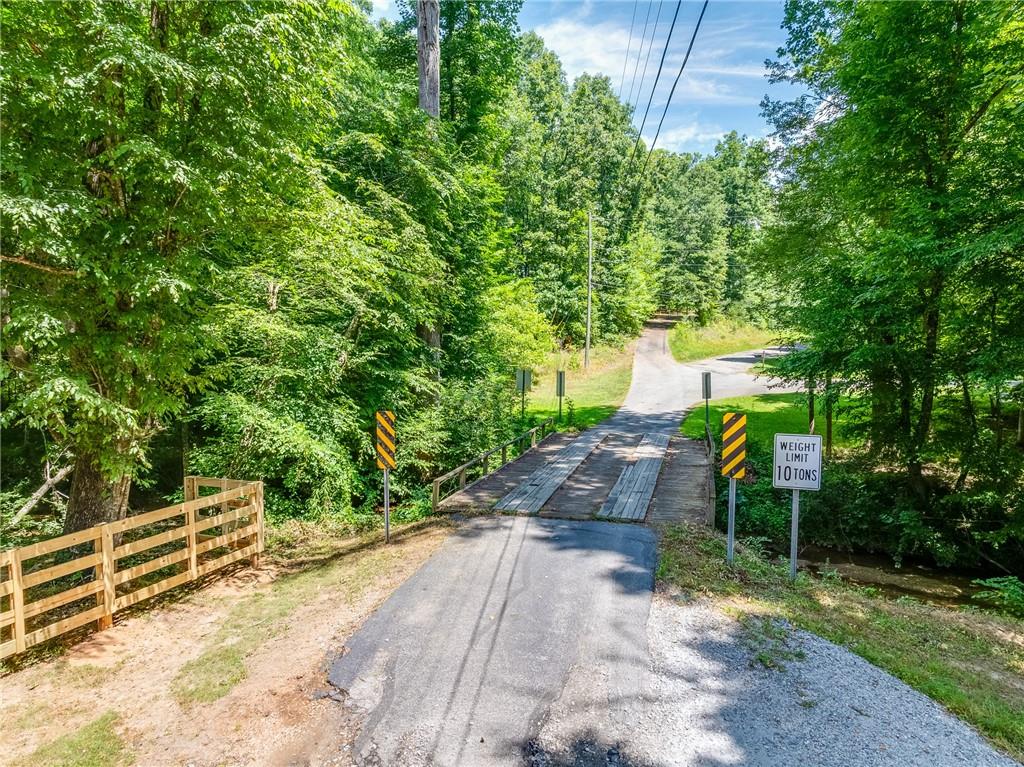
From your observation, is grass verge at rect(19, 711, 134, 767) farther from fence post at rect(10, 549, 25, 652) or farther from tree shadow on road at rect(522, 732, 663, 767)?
tree shadow on road at rect(522, 732, 663, 767)

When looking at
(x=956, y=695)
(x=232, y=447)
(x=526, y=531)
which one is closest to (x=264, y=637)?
(x=526, y=531)

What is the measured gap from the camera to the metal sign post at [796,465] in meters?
6.79

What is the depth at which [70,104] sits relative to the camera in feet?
17.1

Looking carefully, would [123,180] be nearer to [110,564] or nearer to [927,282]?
[110,564]

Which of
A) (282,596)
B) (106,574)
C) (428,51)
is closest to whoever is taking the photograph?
(106,574)

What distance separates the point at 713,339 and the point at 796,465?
38375mm

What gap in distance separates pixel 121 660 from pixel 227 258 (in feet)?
22.7

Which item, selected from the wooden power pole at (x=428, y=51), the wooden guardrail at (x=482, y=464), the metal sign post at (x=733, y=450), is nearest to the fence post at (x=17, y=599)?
the wooden guardrail at (x=482, y=464)

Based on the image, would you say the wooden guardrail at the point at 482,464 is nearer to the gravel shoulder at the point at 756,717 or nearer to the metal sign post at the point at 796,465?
the gravel shoulder at the point at 756,717

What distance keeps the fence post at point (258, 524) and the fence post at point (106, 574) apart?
202cm

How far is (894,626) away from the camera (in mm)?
5816

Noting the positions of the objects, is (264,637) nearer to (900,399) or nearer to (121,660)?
(121,660)

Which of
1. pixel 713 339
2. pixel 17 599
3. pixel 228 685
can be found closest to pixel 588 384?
A: pixel 713 339

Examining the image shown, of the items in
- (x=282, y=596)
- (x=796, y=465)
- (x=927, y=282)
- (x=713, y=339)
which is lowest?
(x=282, y=596)
